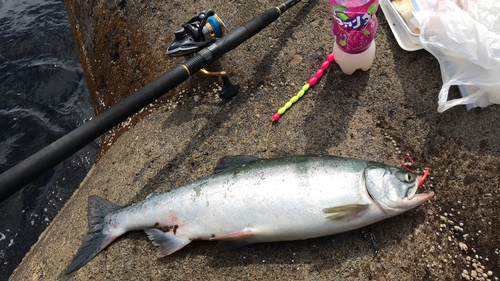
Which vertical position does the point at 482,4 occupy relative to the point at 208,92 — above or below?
above

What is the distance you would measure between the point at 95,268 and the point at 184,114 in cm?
170

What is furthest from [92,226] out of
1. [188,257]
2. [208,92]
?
[208,92]

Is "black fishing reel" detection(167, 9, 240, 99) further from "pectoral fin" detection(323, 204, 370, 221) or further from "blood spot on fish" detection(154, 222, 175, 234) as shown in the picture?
"pectoral fin" detection(323, 204, 370, 221)

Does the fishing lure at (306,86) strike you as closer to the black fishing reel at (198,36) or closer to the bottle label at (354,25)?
the bottle label at (354,25)

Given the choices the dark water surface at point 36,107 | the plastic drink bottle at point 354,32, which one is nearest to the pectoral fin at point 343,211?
the plastic drink bottle at point 354,32

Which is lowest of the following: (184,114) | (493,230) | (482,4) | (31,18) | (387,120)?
(493,230)

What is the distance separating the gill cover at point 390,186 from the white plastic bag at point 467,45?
889 millimetres

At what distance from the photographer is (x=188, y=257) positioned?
8.61ft

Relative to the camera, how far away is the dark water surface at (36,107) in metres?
4.06

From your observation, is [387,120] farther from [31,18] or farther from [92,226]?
[31,18]

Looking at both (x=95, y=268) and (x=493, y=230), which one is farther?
(x=95, y=268)

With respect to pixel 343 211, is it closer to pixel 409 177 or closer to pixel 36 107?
pixel 409 177

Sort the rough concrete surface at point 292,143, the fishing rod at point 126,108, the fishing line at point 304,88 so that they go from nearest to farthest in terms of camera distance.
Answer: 1. the fishing rod at point 126,108
2. the rough concrete surface at point 292,143
3. the fishing line at point 304,88

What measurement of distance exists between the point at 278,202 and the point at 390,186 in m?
0.87
